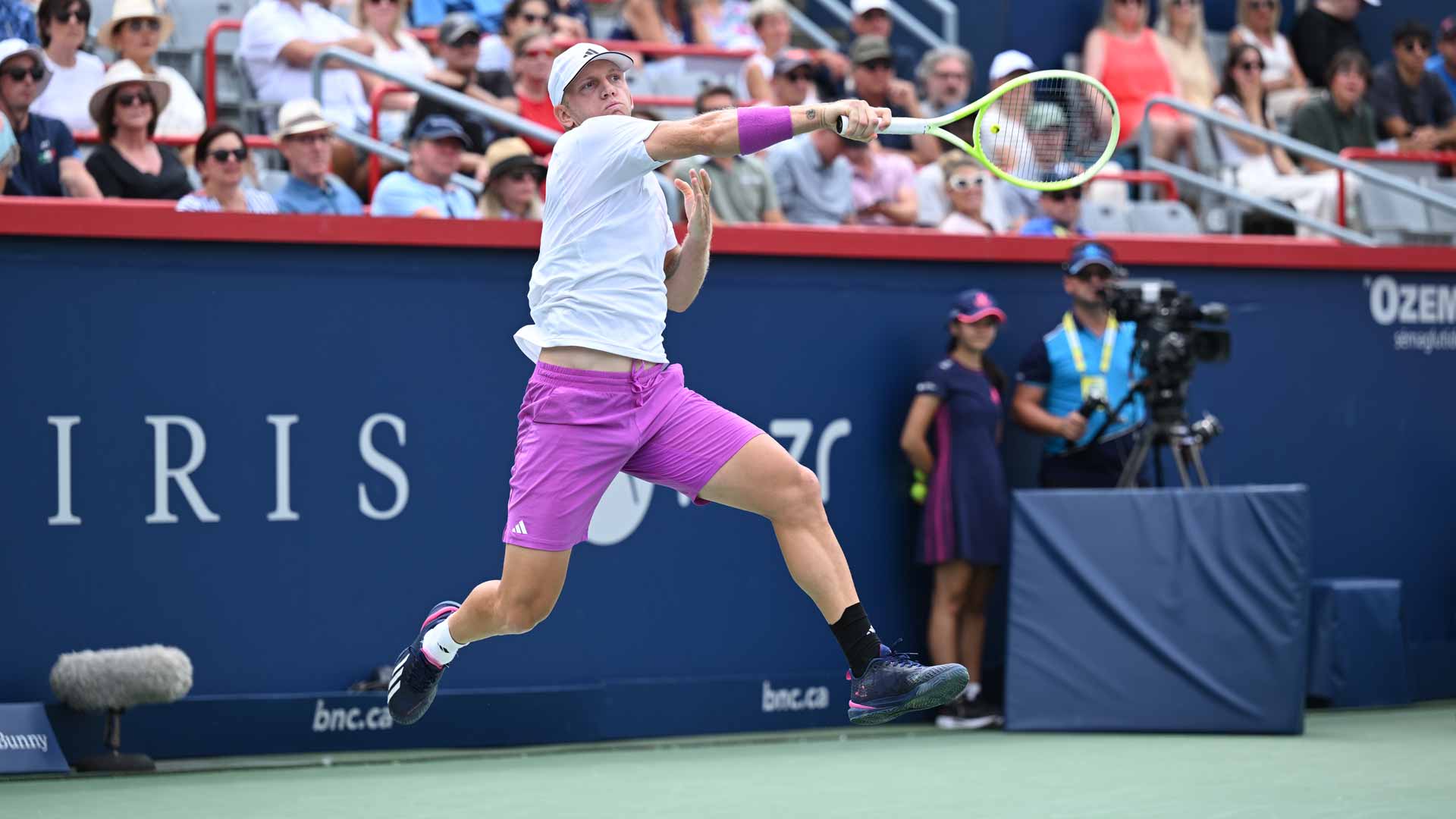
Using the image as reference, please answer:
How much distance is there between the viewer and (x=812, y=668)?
8.70 metres

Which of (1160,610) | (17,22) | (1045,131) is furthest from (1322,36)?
(17,22)

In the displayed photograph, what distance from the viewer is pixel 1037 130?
21.6 feet

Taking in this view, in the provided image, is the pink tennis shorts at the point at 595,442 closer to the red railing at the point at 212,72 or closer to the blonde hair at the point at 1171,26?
the red railing at the point at 212,72

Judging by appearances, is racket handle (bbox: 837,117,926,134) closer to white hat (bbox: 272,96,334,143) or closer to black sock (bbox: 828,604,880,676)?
black sock (bbox: 828,604,880,676)

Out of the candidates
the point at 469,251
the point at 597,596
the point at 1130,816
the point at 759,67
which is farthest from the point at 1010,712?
the point at 759,67

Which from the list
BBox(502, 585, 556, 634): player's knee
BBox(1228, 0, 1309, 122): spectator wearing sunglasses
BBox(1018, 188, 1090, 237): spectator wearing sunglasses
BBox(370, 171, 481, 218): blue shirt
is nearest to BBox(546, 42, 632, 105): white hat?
BBox(502, 585, 556, 634): player's knee

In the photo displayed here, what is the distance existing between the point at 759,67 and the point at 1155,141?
99.9 inches

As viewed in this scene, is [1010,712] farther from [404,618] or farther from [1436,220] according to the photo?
[1436,220]

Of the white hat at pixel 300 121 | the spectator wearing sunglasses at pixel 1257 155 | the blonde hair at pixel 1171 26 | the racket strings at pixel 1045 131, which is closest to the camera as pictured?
the racket strings at pixel 1045 131

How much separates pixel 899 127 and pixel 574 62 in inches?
39.8

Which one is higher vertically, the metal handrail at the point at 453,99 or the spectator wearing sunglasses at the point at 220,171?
the metal handrail at the point at 453,99

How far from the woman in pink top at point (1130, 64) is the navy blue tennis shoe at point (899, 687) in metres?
7.51

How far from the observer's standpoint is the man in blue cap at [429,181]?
827 centimetres

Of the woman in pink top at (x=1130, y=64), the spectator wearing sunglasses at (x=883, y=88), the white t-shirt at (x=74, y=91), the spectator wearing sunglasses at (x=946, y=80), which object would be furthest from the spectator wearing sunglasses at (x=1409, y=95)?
the white t-shirt at (x=74, y=91)
